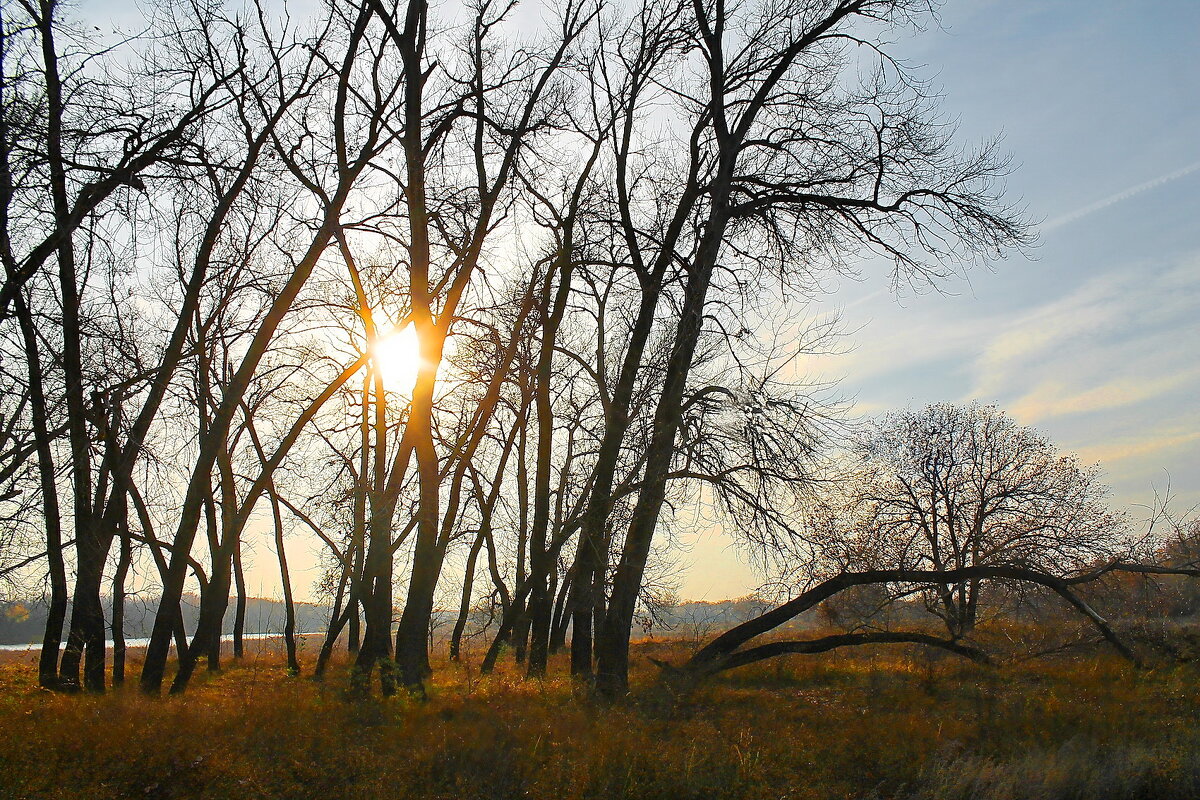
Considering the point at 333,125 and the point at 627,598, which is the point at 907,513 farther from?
the point at 333,125

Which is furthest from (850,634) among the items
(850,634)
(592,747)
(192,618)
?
(192,618)

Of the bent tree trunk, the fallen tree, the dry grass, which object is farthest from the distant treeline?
the bent tree trunk

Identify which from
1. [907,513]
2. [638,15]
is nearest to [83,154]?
[638,15]

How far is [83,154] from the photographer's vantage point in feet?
31.7

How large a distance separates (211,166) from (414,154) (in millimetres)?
2920

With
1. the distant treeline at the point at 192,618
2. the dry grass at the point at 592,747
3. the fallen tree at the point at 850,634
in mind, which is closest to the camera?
the dry grass at the point at 592,747

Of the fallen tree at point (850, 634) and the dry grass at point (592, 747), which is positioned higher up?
the fallen tree at point (850, 634)

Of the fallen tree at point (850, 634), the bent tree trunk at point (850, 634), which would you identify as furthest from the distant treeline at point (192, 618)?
the bent tree trunk at point (850, 634)

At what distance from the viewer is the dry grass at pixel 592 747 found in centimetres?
793

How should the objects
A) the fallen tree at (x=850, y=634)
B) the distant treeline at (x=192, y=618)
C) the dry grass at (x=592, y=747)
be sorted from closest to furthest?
the dry grass at (x=592, y=747)
the fallen tree at (x=850, y=634)
the distant treeline at (x=192, y=618)

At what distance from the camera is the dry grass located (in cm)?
793

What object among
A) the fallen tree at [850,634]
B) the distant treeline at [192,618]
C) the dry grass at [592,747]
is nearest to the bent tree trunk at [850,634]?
the fallen tree at [850,634]

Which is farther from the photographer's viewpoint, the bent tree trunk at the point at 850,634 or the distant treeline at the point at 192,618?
the distant treeline at the point at 192,618

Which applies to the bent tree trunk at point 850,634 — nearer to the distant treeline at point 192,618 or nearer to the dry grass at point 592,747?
the dry grass at point 592,747
